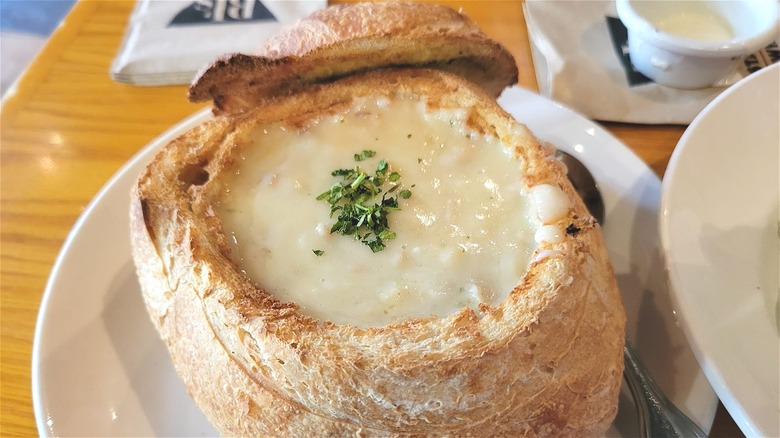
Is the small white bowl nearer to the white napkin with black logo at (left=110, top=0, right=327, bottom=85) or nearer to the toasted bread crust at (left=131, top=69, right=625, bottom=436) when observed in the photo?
the toasted bread crust at (left=131, top=69, right=625, bottom=436)

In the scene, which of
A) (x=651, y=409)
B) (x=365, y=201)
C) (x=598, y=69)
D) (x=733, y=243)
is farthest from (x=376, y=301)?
(x=598, y=69)

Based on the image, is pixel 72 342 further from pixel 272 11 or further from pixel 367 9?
pixel 272 11

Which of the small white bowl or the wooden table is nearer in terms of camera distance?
the wooden table

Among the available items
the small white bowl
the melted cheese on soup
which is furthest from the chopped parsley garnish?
the small white bowl

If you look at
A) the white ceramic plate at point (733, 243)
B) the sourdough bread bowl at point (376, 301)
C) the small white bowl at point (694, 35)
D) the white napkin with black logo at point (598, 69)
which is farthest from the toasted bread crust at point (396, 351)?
the small white bowl at point (694, 35)

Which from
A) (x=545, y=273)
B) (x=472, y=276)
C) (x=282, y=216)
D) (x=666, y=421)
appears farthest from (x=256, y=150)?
(x=666, y=421)

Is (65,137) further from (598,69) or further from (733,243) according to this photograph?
(733,243)
